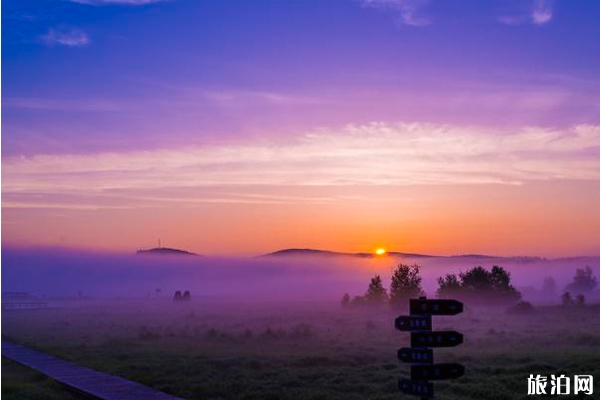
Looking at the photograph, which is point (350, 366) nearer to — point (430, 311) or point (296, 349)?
point (296, 349)

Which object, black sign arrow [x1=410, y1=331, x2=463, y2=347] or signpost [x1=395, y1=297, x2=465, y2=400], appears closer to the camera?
signpost [x1=395, y1=297, x2=465, y2=400]

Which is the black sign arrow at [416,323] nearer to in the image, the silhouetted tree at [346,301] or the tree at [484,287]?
the tree at [484,287]

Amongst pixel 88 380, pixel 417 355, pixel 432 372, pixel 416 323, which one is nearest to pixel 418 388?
pixel 432 372

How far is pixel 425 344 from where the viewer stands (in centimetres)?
1539

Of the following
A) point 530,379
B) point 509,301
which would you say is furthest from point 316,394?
point 509,301

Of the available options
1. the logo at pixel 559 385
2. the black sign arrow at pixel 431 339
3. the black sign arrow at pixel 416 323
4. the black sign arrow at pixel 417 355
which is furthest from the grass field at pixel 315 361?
the black sign arrow at pixel 431 339

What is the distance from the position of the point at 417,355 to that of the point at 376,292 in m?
76.7

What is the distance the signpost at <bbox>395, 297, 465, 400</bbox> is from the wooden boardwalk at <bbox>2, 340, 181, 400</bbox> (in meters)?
6.75

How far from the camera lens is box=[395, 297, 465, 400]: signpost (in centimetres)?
1527

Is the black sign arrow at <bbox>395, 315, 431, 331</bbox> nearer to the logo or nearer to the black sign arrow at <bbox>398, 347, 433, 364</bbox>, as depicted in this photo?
the black sign arrow at <bbox>398, 347, 433, 364</bbox>

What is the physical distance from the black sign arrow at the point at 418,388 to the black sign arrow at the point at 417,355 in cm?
45

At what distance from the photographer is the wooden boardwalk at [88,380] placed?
1978cm

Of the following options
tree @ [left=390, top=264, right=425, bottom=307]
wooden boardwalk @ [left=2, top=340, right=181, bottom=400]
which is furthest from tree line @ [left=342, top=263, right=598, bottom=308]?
wooden boardwalk @ [left=2, top=340, right=181, bottom=400]

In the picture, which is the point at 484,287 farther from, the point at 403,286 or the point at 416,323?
the point at 416,323
